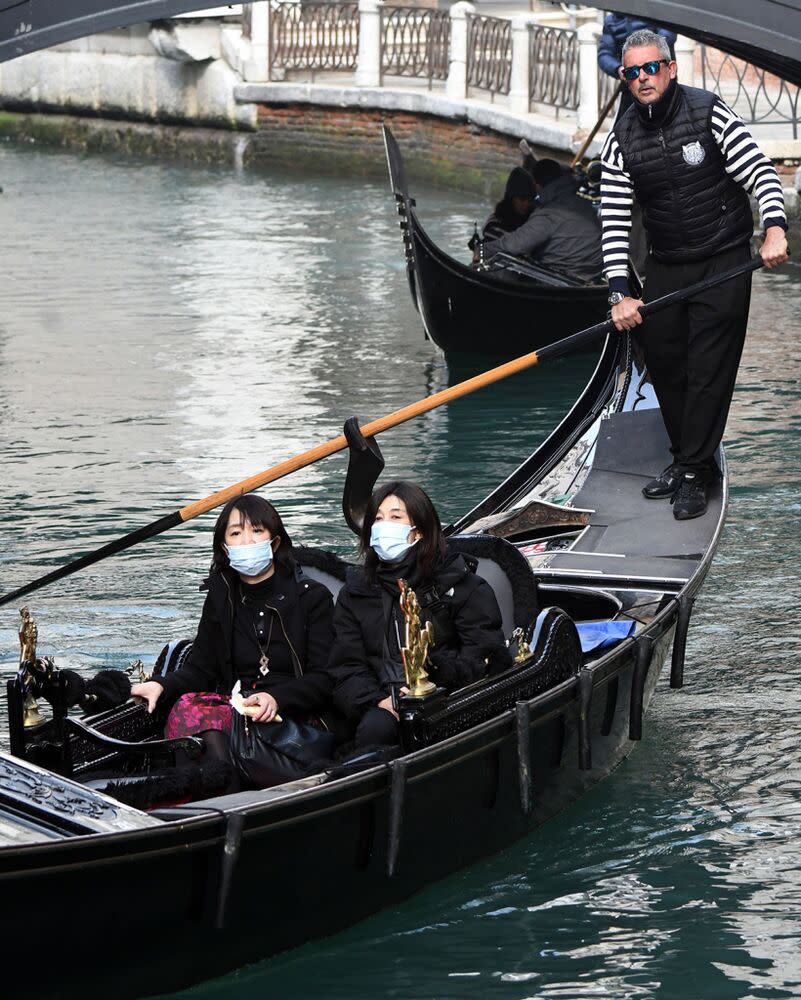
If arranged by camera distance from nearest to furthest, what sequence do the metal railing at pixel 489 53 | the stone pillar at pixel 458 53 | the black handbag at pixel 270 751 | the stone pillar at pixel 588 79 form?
the black handbag at pixel 270 751
the stone pillar at pixel 588 79
the metal railing at pixel 489 53
the stone pillar at pixel 458 53

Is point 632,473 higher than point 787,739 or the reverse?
higher

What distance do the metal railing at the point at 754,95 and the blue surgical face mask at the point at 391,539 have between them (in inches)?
238

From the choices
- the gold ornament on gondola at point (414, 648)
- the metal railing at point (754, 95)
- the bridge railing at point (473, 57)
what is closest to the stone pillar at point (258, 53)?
the bridge railing at point (473, 57)

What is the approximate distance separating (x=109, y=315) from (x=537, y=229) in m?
2.09

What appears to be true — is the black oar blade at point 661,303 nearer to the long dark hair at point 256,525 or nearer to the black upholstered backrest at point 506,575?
the black upholstered backrest at point 506,575

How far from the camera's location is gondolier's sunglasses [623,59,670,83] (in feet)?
13.0

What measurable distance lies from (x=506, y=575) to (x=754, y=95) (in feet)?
26.5

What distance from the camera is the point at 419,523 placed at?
3.12 metres

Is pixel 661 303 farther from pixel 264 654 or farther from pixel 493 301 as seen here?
pixel 493 301

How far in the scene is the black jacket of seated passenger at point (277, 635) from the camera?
3.18m

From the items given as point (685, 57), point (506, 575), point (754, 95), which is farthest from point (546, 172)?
point (506, 575)

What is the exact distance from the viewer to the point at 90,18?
15.8ft

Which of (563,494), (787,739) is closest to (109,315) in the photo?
(563,494)

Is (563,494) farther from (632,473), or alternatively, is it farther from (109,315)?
(109,315)
